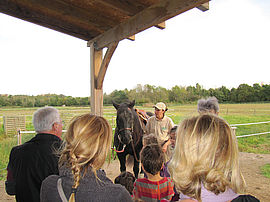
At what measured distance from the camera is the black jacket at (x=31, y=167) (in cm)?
138

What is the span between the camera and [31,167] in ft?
4.53

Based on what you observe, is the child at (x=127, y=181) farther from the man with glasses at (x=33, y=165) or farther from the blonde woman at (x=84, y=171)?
the blonde woman at (x=84, y=171)

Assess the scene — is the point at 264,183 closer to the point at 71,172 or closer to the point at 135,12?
the point at 135,12

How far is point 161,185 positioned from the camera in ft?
5.57

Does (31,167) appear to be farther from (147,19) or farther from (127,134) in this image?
(147,19)

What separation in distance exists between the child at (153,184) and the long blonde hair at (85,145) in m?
0.84

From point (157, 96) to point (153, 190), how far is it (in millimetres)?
16093

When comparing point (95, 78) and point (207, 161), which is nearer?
point (207, 161)

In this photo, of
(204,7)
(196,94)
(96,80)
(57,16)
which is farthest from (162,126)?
(196,94)

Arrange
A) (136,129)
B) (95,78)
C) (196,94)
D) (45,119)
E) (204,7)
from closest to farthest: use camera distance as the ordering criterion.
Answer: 1. (45,119)
2. (204,7)
3. (95,78)
4. (136,129)
5. (196,94)

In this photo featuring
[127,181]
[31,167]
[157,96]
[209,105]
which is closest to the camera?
[31,167]

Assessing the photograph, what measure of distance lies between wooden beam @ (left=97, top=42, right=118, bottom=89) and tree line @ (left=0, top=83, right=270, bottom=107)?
2.15 feet

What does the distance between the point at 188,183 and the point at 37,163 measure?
1.13m

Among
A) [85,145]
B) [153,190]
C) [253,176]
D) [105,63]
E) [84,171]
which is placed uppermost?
[105,63]
